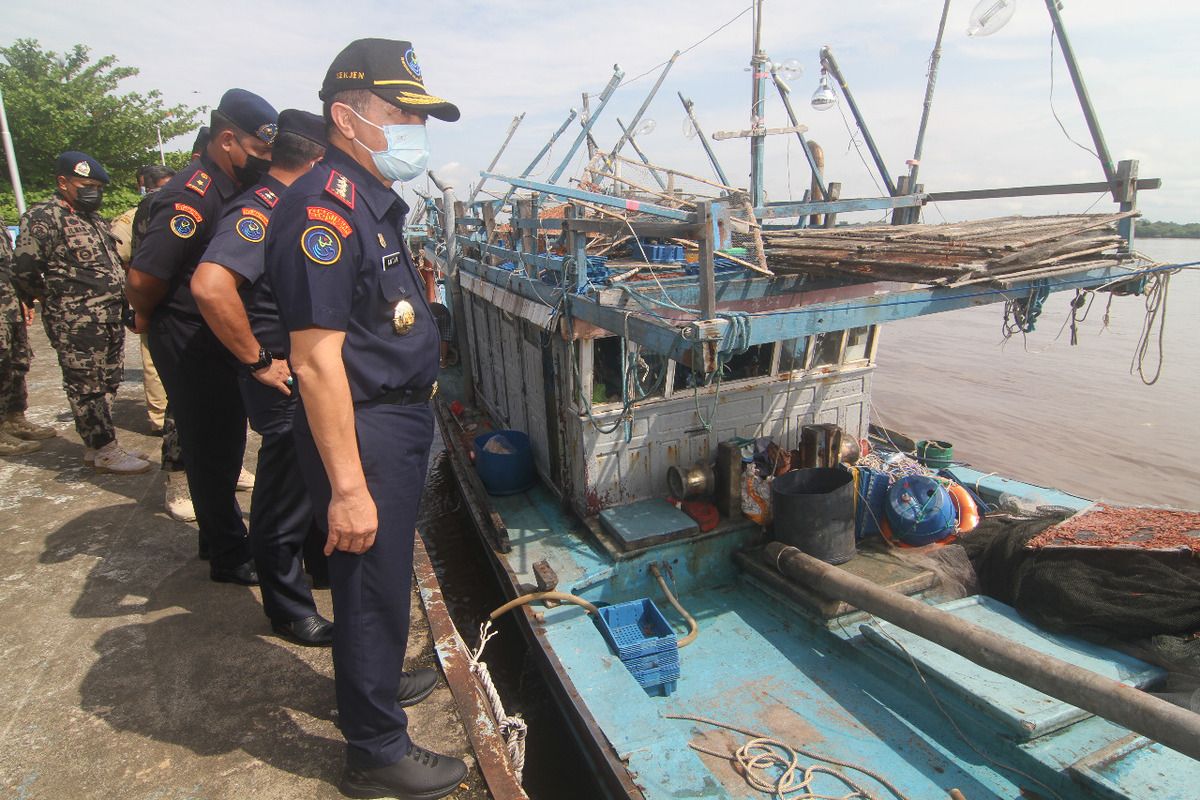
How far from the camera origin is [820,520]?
4.76 metres

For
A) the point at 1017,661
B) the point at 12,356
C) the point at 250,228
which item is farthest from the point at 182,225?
the point at 1017,661

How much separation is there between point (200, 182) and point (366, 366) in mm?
2062

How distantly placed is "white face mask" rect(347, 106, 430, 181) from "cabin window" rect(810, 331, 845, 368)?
445 cm

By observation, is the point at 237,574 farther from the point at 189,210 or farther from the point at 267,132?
the point at 267,132

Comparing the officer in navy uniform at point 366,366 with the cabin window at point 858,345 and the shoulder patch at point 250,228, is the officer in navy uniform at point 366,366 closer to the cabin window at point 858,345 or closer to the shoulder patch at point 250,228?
the shoulder patch at point 250,228

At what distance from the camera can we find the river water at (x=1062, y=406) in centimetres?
1026

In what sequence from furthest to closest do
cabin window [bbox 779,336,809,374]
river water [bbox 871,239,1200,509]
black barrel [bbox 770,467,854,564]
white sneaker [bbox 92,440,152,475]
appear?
river water [bbox 871,239,1200,509] → cabin window [bbox 779,336,809,374] → black barrel [bbox 770,467,854,564] → white sneaker [bbox 92,440,152,475]

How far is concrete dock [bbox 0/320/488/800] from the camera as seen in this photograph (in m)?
2.18

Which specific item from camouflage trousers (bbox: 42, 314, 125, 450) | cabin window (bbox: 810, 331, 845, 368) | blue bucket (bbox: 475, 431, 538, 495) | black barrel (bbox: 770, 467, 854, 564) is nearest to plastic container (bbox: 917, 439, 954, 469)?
cabin window (bbox: 810, 331, 845, 368)

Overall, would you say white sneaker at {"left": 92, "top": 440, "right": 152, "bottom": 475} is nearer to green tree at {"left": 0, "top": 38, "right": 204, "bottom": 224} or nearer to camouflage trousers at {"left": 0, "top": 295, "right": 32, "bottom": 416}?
camouflage trousers at {"left": 0, "top": 295, "right": 32, "bottom": 416}

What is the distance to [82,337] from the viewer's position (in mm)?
4523

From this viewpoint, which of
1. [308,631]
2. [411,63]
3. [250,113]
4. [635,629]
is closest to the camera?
[411,63]

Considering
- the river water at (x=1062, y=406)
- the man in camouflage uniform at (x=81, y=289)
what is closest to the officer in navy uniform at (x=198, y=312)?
the man in camouflage uniform at (x=81, y=289)

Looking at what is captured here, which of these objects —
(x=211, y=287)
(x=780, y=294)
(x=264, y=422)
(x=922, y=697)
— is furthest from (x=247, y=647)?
(x=780, y=294)
